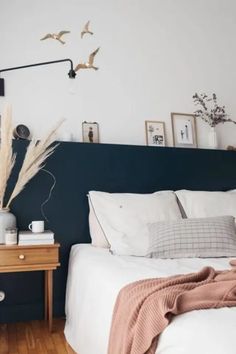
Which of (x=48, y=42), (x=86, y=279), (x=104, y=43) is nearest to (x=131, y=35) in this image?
(x=104, y=43)

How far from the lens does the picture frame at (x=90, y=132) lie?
2760mm

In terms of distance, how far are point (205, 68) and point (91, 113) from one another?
122 cm

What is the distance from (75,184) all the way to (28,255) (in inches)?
26.5

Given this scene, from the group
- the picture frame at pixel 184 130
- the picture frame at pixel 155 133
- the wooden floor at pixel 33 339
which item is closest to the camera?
the wooden floor at pixel 33 339

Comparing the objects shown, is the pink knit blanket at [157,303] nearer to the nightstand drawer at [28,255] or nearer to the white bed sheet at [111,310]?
the white bed sheet at [111,310]

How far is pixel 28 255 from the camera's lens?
2131 mm

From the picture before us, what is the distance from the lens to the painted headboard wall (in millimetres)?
2455

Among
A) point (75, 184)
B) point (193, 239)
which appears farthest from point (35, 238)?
point (193, 239)

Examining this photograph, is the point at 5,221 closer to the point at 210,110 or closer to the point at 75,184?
the point at 75,184

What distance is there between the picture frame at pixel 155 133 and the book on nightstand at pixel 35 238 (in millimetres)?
1234

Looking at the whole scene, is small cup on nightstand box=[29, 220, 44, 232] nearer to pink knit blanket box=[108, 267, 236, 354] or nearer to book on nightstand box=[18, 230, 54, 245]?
book on nightstand box=[18, 230, 54, 245]

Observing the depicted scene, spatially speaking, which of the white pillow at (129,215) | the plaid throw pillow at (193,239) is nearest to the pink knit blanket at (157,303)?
the plaid throw pillow at (193,239)

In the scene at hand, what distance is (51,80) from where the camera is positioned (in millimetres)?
2734

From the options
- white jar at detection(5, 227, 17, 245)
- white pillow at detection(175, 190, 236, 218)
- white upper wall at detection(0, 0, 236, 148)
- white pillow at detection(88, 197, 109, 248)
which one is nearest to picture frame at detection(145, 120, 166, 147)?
white upper wall at detection(0, 0, 236, 148)
